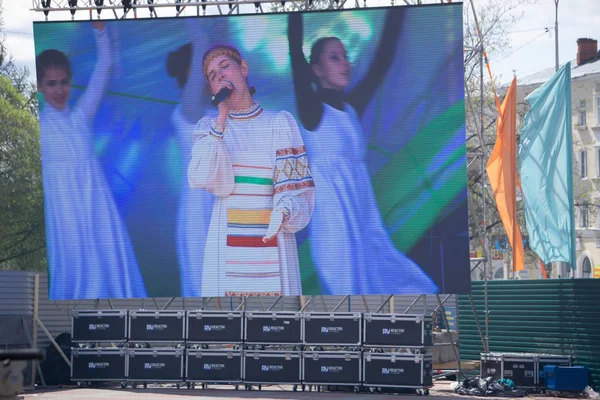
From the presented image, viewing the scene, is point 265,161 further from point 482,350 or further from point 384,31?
A: point 482,350

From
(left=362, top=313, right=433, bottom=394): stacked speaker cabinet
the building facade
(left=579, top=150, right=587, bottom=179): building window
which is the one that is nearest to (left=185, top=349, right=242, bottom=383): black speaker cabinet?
(left=362, top=313, right=433, bottom=394): stacked speaker cabinet

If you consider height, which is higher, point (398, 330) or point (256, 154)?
point (256, 154)

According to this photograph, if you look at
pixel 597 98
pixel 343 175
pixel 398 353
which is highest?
pixel 597 98

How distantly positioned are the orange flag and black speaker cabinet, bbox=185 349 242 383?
5749 mm

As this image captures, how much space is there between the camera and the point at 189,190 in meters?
19.0

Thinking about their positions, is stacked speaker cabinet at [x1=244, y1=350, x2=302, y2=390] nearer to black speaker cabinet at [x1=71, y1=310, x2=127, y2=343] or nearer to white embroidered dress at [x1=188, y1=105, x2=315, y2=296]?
white embroidered dress at [x1=188, y1=105, x2=315, y2=296]

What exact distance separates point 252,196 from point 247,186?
212mm

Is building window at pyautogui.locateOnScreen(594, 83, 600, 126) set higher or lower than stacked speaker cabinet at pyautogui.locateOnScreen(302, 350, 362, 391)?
higher

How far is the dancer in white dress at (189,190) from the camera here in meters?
18.9

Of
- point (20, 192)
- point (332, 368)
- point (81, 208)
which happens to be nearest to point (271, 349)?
point (332, 368)

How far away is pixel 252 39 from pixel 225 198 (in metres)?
3.11

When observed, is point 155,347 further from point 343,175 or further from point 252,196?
point 343,175

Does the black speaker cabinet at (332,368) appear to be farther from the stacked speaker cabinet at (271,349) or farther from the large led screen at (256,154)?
the large led screen at (256,154)

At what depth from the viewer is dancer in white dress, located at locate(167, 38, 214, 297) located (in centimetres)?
1889
